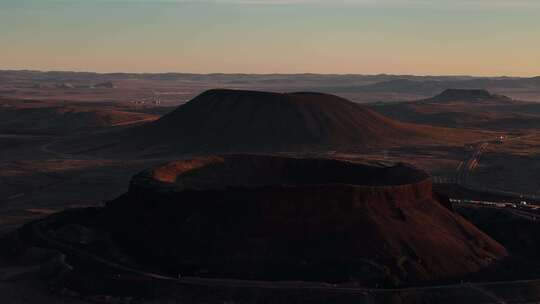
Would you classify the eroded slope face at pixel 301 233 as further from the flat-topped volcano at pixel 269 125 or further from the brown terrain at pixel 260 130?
the flat-topped volcano at pixel 269 125

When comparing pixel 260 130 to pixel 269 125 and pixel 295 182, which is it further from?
pixel 295 182

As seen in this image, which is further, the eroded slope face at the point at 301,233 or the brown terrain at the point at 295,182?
the eroded slope face at the point at 301,233

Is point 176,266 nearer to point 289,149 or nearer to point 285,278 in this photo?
point 285,278

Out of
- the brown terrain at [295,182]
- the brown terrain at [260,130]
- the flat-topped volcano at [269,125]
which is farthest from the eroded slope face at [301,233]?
the flat-topped volcano at [269,125]

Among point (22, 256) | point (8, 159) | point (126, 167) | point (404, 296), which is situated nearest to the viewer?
point (404, 296)

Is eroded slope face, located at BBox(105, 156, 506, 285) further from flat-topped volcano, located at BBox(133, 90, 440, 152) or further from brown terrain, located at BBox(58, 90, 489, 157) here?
flat-topped volcano, located at BBox(133, 90, 440, 152)

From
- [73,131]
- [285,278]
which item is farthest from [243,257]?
[73,131]
